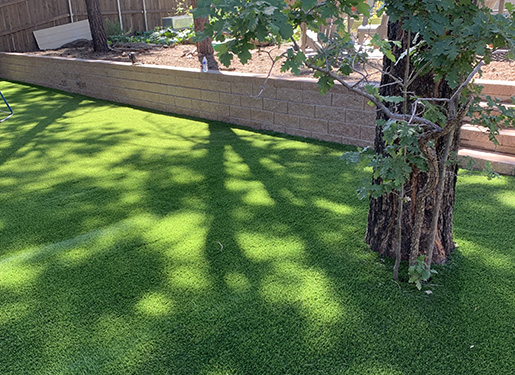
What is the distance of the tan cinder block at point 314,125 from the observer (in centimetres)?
526

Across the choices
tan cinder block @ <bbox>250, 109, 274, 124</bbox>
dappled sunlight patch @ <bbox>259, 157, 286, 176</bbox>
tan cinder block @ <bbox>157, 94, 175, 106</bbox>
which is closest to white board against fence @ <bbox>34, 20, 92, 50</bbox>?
tan cinder block @ <bbox>157, 94, 175, 106</bbox>

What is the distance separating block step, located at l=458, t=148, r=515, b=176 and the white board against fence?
35.4 feet

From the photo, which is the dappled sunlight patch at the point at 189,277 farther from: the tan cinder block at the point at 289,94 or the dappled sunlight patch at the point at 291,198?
the tan cinder block at the point at 289,94

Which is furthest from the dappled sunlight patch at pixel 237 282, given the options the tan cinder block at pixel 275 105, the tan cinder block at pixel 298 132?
the tan cinder block at pixel 275 105

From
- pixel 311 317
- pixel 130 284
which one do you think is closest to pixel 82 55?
pixel 130 284

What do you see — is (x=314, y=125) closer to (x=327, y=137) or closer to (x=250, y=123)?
(x=327, y=137)

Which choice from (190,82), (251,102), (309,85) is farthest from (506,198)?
(190,82)

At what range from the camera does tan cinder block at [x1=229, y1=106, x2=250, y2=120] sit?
5965 mm

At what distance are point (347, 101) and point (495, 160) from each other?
5.07 feet

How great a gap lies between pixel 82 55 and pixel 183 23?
3952 millimetres

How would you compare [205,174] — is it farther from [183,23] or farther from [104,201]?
[183,23]

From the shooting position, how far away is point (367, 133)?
4.89 meters

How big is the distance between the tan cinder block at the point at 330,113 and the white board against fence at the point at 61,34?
30.4 feet

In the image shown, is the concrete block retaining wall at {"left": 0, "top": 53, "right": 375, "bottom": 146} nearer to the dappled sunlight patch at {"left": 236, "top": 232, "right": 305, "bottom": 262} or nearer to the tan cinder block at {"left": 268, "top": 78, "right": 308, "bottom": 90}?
the tan cinder block at {"left": 268, "top": 78, "right": 308, "bottom": 90}
